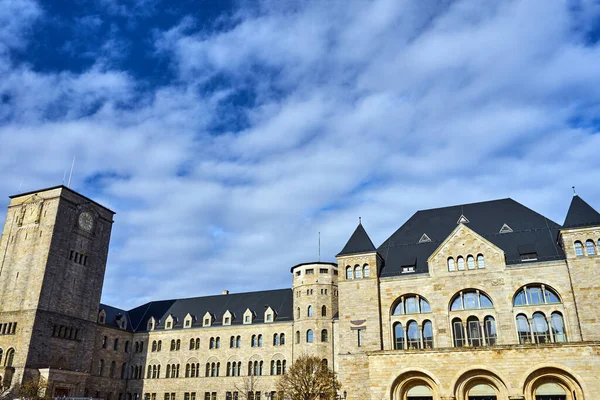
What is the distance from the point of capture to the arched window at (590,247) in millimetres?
40584

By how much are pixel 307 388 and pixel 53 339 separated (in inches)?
1291

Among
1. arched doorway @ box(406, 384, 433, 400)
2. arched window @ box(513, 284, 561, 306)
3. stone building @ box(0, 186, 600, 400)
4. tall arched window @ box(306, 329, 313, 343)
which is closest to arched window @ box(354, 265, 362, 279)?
stone building @ box(0, 186, 600, 400)

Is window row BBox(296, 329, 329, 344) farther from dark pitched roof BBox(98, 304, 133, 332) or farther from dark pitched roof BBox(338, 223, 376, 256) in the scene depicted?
dark pitched roof BBox(98, 304, 133, 332)

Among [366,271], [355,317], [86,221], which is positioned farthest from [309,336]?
[86,221]

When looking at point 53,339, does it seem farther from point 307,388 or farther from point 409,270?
point 409,270

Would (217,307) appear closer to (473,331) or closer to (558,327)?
(473,331)

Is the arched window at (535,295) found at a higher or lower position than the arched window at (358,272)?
lower

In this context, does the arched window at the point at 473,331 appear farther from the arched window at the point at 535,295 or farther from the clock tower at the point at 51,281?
the clock tower at the point at 51,281

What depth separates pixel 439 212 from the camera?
2117 inches

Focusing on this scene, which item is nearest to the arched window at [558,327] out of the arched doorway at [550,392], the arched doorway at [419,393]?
the arched doorway at [550,392]

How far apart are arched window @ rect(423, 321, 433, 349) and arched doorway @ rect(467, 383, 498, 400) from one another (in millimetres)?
5405

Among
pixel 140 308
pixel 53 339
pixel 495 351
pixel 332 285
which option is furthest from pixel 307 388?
pixel 140 308

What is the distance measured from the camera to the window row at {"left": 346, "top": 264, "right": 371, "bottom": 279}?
48.5 metres

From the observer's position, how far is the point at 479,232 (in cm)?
4838
